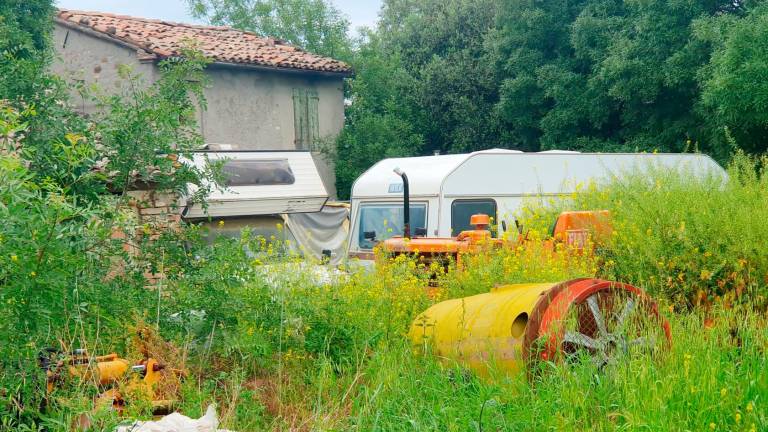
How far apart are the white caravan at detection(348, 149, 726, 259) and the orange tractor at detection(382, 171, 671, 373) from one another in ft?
14.7

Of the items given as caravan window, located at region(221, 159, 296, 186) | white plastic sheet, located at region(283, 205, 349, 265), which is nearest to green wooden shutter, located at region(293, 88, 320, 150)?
white plastic sheet, located at region(283, 205, 349, 265)

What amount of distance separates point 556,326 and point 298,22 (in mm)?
23977

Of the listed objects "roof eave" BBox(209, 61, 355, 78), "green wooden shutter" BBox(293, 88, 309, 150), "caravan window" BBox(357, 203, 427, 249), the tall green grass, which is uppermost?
"roof eave" BBox(209, 61, 355, 78)

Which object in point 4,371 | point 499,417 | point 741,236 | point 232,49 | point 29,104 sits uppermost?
point 232,49

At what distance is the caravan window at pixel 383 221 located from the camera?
12.0 m

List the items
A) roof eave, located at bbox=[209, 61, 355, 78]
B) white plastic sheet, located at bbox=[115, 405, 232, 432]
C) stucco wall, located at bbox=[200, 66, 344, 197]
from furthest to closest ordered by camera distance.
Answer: stucco wall, located at bbox=[200, 66, 344, 197] → roof eave, located at bbox=[209, 61, 355, 78] → white plastic sheet, located at bbox=[115, 405, 232, 432]

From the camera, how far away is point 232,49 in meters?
22.7

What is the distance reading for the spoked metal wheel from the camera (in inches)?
238

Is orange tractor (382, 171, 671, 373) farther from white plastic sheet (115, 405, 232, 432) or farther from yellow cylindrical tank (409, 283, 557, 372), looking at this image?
white plastic sheet (115, 405, 232, 432)

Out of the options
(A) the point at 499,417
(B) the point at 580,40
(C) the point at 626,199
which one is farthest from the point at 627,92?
(A) the point at 499,417

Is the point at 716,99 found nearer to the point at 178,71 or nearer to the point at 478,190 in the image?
the point at 478,190

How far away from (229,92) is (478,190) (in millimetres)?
11432

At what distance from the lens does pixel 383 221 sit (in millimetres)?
12383

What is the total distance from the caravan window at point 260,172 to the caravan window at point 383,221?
2.42m
